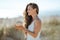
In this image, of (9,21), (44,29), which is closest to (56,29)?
(44,29)

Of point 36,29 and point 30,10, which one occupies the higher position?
point 30,10

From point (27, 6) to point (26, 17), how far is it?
0.13m

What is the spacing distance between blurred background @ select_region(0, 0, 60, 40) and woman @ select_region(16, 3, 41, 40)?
4 cm

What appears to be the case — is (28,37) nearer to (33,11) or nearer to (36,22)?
(36,22)

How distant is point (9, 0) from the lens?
171 centimetres

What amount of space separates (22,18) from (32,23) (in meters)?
0.13

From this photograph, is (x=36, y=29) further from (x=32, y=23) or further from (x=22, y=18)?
(x=22, y=18)

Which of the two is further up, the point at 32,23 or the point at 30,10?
the point at 30,10

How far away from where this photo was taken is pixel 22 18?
166 cm

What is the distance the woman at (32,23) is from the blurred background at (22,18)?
0.15ft

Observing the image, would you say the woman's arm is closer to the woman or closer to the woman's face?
the woman

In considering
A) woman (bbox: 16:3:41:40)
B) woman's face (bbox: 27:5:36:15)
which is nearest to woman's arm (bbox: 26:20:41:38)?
woman (bbox: 16:3:41:40)

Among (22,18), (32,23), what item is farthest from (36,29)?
(22,18)

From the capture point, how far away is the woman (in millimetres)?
1607
